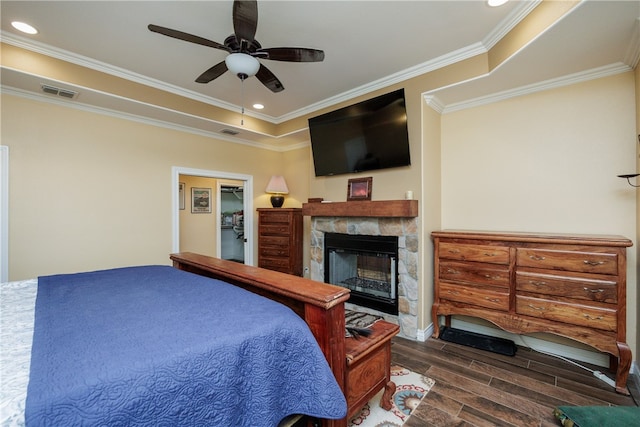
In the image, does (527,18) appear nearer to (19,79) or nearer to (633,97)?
(633,97)

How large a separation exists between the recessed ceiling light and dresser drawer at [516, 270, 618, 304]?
15.2 feet

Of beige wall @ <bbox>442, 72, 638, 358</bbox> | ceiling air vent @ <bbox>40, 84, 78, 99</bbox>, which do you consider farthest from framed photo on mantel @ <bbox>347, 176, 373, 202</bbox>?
ceiling air vent @ <bbox>40, 84, 78, 99</bbox>

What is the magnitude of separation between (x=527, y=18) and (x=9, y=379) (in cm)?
335

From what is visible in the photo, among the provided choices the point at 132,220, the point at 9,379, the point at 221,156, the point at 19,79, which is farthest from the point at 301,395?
the point at 221,156

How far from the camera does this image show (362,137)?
3352 millimetres

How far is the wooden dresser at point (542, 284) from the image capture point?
6.75ft

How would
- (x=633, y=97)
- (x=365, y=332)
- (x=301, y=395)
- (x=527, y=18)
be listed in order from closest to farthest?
(x=301, y=395) → (x=365, y=332) → (x=527, y=18) → (x=633, y=97)

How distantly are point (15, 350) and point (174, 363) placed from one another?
22.5 inches

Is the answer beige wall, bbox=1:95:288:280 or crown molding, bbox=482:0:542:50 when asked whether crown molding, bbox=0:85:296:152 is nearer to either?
beige wall, bbox=1:95:288:280

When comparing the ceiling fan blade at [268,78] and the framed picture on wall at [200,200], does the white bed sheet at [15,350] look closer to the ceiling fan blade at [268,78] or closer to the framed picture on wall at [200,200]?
the ceiling fan blade at [268,78]

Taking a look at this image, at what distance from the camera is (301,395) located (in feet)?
3.85

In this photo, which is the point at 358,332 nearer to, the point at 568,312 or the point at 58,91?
the point at 568,312

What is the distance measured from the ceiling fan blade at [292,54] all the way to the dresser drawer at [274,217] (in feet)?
8.41

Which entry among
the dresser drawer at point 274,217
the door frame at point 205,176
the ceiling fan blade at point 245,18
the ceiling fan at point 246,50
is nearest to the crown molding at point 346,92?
the door frame at point 205,176
